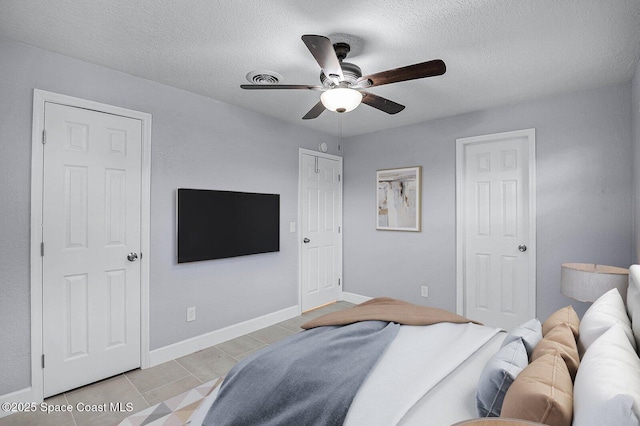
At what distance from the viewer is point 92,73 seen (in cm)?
250

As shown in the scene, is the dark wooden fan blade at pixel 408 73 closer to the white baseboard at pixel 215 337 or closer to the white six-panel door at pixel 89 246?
the white six-panel door at pixel 89 246

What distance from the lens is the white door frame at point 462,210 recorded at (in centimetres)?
323

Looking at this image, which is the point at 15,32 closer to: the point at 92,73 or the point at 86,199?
the point at 92,73

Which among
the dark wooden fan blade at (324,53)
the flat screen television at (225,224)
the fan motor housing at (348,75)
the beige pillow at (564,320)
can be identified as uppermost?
the fan motor housing at (348,75)

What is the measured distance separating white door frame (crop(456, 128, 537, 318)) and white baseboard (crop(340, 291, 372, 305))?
1.33m

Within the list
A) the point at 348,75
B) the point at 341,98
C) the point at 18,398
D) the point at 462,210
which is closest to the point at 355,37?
the point at 348,75

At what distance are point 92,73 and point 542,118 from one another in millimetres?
4031

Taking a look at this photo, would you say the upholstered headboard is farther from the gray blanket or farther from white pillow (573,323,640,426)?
the gray blanket

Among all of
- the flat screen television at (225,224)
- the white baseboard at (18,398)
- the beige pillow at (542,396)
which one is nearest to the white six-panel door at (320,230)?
the flat screen television at (225,224)

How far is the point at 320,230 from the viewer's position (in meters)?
4.52

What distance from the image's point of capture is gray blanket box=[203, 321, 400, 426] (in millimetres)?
1344

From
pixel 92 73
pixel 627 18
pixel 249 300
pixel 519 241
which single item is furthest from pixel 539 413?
pixel 92 73

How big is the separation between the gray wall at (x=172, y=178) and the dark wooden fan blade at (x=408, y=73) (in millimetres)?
1785

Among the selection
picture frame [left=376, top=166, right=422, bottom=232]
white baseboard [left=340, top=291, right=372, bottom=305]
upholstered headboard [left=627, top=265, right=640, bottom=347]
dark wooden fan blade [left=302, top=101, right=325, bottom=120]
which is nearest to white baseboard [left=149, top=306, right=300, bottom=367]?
white baseboard [left=340, top=291, right=372, bottom=305]
